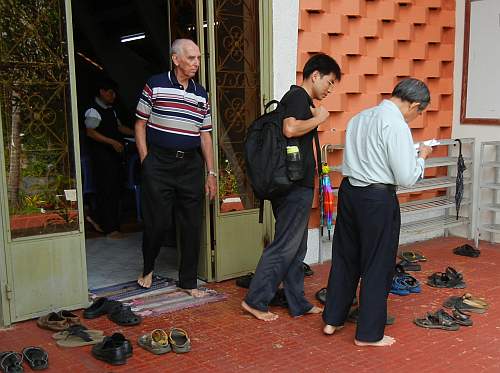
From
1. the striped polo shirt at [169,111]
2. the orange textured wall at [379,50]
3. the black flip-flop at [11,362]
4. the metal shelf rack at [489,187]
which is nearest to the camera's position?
the black flip-flop at [11,362]

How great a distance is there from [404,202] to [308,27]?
2.30 metres

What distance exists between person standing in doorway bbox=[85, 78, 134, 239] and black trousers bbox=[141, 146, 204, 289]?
7.21ft

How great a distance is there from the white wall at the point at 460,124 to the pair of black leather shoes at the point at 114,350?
4.57 metres

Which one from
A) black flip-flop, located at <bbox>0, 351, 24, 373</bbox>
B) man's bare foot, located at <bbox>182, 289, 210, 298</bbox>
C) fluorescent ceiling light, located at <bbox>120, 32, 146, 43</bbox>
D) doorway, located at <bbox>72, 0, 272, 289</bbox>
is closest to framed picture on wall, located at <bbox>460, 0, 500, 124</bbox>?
doorway, located at <bbox>72, 0, 272, 289</bbox>

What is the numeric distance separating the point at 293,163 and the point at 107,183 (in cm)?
343

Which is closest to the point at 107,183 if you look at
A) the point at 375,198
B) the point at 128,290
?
the point at 128,290

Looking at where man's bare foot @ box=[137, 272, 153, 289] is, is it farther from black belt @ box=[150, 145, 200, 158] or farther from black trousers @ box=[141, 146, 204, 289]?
black belt @ box=[150, 145, 200, 158]

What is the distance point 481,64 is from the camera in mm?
6688

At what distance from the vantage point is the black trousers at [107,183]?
6.88 m

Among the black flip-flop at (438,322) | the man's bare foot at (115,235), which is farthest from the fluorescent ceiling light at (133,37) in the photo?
the black flip-flop at (438,322)

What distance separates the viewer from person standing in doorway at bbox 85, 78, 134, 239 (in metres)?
6.79

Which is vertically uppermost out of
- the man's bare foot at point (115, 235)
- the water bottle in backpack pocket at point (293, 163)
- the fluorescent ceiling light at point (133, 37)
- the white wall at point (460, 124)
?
the fluorescent ceiling light at point (133, 37)

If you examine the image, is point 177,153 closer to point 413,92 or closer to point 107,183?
point 413,92

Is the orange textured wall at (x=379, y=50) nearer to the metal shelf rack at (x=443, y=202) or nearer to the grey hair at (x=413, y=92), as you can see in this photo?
the metal shelf rack at (x=443, y=202)
